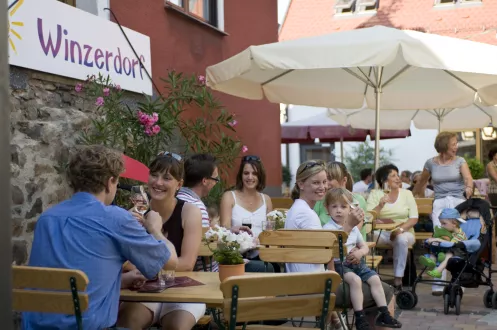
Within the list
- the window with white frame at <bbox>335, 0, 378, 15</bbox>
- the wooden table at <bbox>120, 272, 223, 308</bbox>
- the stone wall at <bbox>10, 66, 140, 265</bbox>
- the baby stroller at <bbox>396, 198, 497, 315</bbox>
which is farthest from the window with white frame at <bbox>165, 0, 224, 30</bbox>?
the window with white frame at <bbox>335, 0, 378, 15</bbox>

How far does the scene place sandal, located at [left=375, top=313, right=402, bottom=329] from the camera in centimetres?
487

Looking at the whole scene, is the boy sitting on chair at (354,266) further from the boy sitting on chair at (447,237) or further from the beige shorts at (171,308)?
A: the boy sitting on chair at (447,237)

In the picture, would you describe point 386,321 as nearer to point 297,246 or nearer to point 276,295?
point 297,246

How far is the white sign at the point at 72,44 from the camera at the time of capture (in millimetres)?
5434

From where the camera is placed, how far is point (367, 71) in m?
8.52

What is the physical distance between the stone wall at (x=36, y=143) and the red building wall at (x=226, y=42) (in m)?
1.62

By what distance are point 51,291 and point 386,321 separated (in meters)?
2.48

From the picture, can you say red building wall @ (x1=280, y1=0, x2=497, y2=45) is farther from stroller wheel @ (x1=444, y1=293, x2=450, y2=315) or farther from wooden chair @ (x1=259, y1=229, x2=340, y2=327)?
wooden chair @ (x1=259, y1=229, x2=340, y2=327)

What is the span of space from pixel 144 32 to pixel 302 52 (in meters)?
2.04

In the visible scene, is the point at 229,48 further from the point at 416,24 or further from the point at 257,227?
the point at 416,24

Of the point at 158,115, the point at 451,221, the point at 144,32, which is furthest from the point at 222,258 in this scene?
the point at 144,32

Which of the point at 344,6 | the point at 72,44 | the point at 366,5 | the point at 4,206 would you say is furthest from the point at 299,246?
the point at 344,6

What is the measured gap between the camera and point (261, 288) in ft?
10.1

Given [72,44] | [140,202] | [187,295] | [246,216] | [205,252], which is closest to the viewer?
[187,295]
